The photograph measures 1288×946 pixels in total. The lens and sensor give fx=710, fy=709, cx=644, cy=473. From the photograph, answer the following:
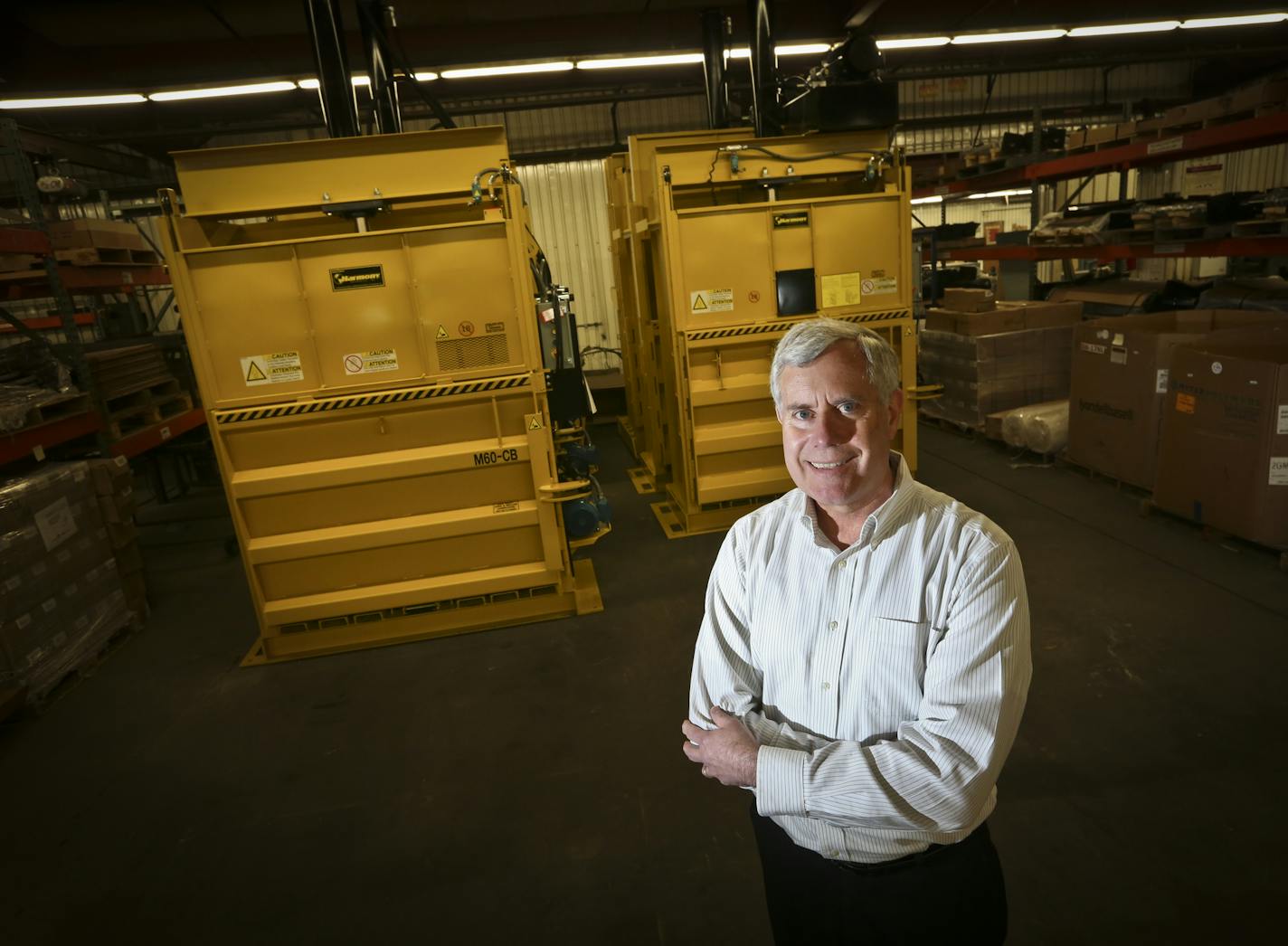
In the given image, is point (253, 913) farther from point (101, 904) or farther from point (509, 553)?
point (509, 553)

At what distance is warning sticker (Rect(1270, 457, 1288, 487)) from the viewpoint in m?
4.54

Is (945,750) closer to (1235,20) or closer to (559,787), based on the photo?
(559,787)

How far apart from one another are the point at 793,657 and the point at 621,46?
26.2 ft

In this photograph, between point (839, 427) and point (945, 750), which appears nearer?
point (945, 750)

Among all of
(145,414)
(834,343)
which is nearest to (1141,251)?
(834,343)

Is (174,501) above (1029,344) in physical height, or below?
below

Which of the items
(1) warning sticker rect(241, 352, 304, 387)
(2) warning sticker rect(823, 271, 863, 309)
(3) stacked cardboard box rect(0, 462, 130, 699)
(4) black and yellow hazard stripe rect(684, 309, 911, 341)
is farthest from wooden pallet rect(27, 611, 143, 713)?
(2) warning sticker rect(823, 271, 863, 309)

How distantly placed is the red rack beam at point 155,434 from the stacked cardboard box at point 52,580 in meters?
0.84

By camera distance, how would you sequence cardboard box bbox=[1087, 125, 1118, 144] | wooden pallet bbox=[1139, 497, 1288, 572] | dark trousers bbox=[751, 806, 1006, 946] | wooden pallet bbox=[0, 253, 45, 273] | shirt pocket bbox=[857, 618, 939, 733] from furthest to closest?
cardboard box bbox=[1087, 125, 1118, 144], wooden pallet bbox=[0, 253, 45, 273], wooden pallet bbox=[1139, 497, 1288, 572], dark trousers bbox=[751, 806, 1006, 946], shirt pocket bbox=[857, 618, 939, 733]

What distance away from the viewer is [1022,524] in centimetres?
583

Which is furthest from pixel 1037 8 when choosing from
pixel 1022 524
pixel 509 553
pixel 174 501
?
pixel 174 501

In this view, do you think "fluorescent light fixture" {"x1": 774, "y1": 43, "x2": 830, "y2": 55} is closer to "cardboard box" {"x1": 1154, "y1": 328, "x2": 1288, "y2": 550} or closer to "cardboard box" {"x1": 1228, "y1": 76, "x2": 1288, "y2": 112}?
"cardboard box" {"x1": 1228, "y1": 76, "x2": 1288, "y2": 112}

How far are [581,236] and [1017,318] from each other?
672 centimetres

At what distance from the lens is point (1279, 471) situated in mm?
4570
